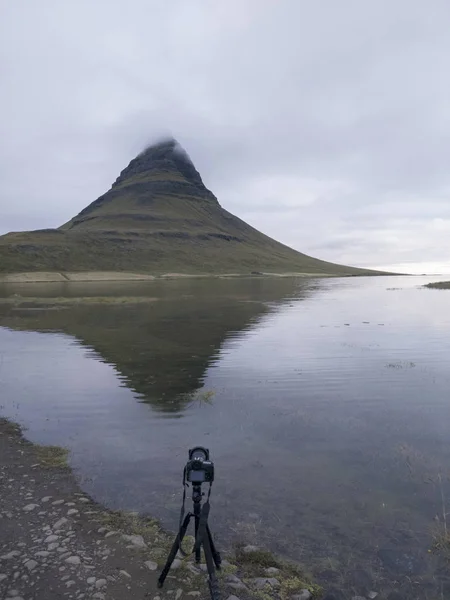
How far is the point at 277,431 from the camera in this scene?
14.1 meters

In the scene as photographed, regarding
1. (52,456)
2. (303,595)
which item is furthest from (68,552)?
(52,456)

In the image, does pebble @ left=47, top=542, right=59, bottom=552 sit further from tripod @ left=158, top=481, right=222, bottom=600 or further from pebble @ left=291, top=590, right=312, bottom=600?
pebble @ left=291, top=590, right=312, bottom=600

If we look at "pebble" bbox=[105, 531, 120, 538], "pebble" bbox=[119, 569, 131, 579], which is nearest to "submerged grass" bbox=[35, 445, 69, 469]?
"pebble" bbox=[105, 531, 120, 538]

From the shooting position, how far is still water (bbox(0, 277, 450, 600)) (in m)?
8.39

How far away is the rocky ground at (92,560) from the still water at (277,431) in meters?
0.77

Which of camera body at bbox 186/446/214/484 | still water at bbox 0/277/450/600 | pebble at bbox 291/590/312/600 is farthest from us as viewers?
still water at bbox 0/277/450/600

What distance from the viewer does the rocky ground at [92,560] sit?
20.8 ft

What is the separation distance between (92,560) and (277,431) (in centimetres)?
803

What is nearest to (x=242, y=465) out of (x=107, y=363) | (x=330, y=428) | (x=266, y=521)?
(x=266, y=521)

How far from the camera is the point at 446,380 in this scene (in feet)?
67.1

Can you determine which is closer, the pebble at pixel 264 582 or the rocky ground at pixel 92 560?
the rocky ground at pixel 92 560

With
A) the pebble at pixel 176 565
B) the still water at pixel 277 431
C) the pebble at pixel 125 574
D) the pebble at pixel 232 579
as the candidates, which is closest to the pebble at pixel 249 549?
the still water at pixel 277 431

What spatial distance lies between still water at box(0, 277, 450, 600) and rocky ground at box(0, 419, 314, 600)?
2.53ft

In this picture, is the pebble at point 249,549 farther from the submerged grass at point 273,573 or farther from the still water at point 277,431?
the still water at point 277,431
